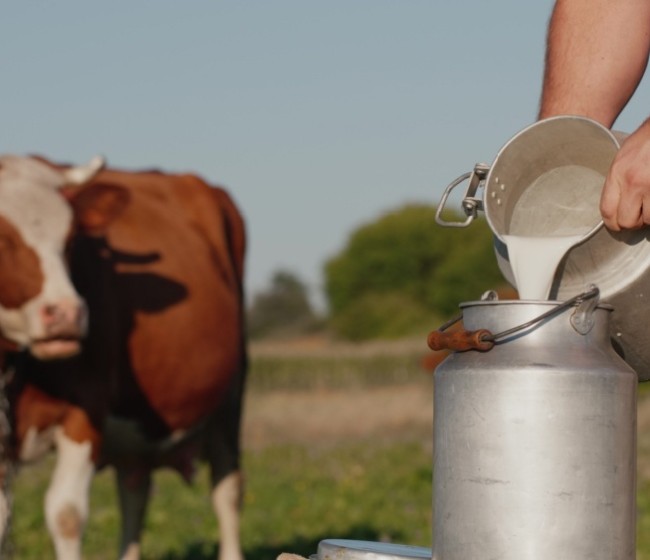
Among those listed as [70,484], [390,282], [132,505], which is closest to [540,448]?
[70,484]

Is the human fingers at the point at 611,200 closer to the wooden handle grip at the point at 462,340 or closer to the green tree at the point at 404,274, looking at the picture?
the wooden handle grip at the point at 462,340

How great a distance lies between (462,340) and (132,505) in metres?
5.08

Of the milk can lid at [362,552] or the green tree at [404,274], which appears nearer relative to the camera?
the milk can lid at [362,552]

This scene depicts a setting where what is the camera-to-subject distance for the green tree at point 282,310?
64.2 m

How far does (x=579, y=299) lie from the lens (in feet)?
7.00

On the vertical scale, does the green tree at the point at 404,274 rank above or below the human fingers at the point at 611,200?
above

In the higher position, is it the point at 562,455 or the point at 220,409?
the point at 220,409

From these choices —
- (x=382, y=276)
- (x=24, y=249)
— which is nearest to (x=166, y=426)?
(x=24, y=249)

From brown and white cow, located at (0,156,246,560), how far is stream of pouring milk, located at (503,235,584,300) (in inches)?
131

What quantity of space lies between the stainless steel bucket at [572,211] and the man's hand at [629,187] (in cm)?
5

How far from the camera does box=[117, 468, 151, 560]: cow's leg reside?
6.76 meters

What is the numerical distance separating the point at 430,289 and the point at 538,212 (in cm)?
5992

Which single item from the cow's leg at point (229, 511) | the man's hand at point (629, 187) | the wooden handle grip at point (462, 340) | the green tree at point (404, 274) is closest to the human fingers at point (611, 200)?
the man's hand at point (629, 187)

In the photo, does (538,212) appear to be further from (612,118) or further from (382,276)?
(382,276)
